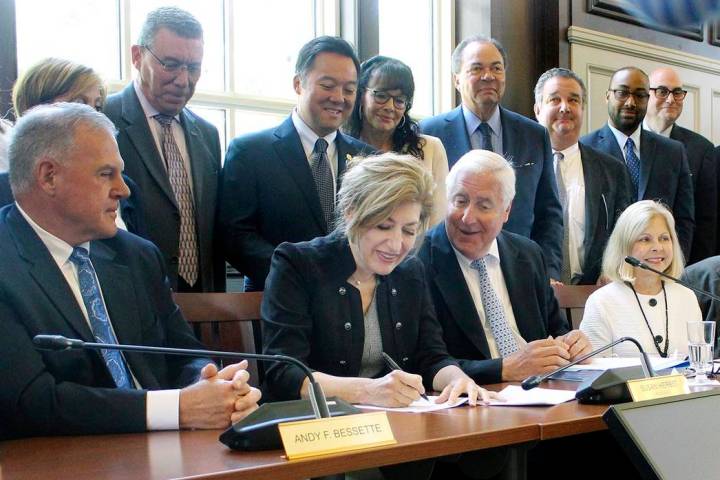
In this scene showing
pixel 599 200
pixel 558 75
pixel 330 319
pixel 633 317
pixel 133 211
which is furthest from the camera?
pixel 558 75

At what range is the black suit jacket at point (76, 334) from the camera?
174 cm

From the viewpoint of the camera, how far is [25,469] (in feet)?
4.47

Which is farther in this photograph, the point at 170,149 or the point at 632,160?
the point at 632,160

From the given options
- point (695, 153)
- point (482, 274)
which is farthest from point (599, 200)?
point (482, 274)

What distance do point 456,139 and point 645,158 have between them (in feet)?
3.72

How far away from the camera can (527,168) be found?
370 cm

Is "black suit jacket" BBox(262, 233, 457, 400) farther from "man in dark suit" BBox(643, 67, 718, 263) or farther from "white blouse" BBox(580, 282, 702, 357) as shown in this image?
"man in dark suit" BBox(643, 67, 718, 263)

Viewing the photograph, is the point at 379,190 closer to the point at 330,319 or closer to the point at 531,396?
the point at 330,319

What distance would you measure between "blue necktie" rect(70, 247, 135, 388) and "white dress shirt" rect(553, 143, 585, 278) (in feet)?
7.69

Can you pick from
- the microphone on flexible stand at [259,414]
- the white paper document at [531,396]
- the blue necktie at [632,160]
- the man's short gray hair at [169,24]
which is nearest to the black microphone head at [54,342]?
the microphone on flexible stand at [259,414]

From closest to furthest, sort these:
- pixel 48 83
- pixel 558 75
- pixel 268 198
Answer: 1. pixel 48 83
2. pixel 268 198
3. pixel 558 75

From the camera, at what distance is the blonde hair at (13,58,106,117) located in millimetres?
2562

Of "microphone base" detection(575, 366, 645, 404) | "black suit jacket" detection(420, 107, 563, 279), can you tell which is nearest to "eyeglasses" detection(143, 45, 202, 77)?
"black suit jacket" detection(420, 107, 563, 279)

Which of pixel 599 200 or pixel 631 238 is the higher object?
pixel 599 200
